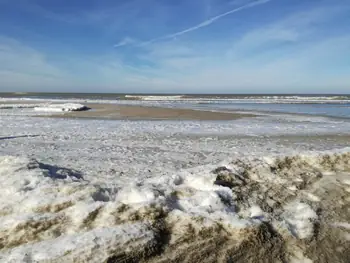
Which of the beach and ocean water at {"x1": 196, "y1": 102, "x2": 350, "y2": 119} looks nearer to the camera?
the beach

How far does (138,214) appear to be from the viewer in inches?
174

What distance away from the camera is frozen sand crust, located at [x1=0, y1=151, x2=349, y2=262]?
3.84 metres

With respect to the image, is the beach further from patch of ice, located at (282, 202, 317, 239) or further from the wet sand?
the wet sand

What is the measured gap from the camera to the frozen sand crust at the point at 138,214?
3842 mm

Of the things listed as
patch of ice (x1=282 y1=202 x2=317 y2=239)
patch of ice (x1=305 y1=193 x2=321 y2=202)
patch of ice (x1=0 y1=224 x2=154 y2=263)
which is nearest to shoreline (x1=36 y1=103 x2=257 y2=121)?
patch of ice (x1=305 y1=193 x2=321 y2=202)

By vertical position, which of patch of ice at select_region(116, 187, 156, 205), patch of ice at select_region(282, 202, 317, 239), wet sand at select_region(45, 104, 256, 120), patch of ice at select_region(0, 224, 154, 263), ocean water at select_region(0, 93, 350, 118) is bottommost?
ocean water at select_region(0, 93, 350, 118)

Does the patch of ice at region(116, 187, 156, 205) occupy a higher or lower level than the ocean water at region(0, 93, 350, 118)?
higher

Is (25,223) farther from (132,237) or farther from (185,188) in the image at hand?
(185,188)

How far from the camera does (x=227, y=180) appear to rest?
252 inches

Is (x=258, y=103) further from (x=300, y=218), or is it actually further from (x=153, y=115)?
(x=300, y=218)

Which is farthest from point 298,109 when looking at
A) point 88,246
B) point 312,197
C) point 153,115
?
point 88,246

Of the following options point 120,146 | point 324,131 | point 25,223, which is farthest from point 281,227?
point 324,131

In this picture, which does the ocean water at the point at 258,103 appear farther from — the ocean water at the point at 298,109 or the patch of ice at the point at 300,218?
the patch of ice at the point at 300,218

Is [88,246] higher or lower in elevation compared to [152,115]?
higher
